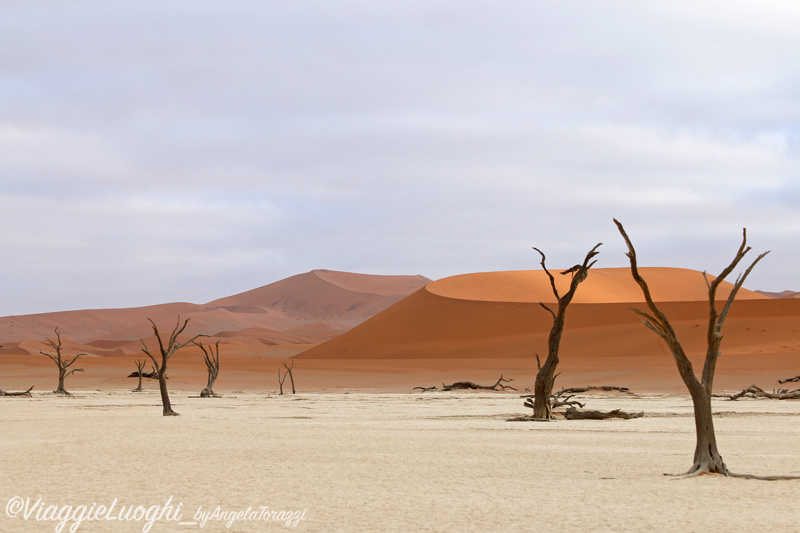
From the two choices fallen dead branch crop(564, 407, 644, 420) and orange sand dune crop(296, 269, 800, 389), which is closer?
fallen dead branch crop(564, 407, 644, 420)

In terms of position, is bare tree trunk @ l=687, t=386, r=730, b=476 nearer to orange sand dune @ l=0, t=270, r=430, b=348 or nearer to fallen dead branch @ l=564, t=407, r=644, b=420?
fallen dead branch @ l=564, t=407, r=644, b=420

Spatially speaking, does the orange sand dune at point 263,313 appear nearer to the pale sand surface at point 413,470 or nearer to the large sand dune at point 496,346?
the large sand dune at point 496,346

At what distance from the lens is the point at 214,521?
6.54 metres

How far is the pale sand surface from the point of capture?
663 cm

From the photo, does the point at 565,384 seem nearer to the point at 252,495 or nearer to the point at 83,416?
the point at 83,416

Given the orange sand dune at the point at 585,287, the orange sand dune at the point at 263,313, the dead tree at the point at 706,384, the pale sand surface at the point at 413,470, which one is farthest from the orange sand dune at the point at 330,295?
the dead tree at the point at 706,384

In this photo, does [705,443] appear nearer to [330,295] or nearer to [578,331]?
[578,331]

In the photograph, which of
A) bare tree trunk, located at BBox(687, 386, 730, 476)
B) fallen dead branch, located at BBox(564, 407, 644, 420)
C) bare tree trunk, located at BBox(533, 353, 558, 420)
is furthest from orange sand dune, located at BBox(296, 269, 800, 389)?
bare tree trunk, located at BBox(687, 386, 730, 476)

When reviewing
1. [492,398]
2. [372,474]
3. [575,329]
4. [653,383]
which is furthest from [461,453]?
[575,329]

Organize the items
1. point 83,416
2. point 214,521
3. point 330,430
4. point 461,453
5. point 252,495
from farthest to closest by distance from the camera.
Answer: point 83,416 < point 330,430 < point 461,453 < point 252,495 < point 214,521

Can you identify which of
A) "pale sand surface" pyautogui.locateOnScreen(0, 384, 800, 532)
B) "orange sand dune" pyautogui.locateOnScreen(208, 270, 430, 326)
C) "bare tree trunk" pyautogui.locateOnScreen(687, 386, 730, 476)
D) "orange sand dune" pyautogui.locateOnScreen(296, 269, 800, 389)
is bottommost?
"pale sand surface" pyautogui.locateOnScreen(0, 384, 800, 532)

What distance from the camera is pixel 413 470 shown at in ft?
30.9

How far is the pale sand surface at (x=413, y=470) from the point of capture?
6629mm

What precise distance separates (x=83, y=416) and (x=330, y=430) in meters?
6.66
